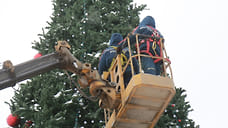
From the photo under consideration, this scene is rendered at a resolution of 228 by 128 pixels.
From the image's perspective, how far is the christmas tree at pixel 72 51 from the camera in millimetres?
9586

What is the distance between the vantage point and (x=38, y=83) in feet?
33.6

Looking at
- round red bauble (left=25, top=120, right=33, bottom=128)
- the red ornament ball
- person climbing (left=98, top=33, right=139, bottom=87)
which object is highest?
person climbing (left=98, top=33, right=139, bottom=87)

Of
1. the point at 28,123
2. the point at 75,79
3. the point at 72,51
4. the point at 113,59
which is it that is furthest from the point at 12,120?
the point at 113,59

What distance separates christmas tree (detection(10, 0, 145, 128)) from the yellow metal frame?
118cm

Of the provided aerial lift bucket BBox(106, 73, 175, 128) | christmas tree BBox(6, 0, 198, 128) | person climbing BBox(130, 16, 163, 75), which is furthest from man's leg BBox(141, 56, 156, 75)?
christmas tree BBox(6, 0, 198, 128)

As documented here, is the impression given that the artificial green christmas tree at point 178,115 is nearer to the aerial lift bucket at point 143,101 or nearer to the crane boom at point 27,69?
the aerial lift bucket at point 143,101

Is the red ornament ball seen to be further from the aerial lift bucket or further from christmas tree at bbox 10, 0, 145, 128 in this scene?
the aerial lift bucket

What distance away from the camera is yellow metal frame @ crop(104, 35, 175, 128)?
24.4 feet

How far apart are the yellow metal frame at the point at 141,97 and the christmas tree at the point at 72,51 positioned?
1.18 metres

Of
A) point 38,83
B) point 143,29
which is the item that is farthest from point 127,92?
point 38,83

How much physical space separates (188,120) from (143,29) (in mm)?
3560

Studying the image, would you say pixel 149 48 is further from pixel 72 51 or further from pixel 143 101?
pixel 72 51

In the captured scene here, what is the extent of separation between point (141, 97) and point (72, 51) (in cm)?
444

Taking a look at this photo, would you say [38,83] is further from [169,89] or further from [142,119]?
[169,89]
